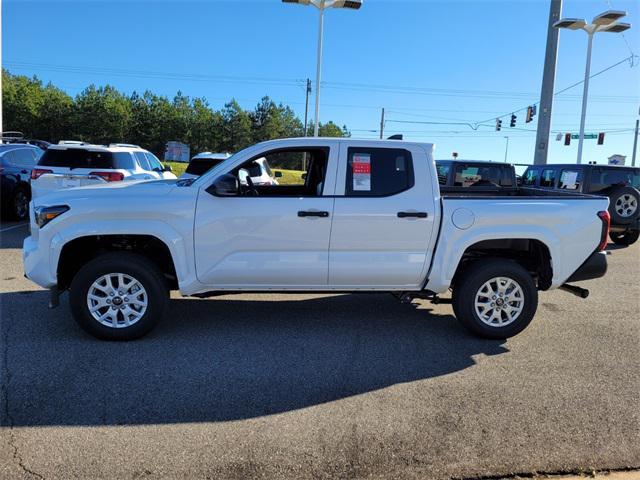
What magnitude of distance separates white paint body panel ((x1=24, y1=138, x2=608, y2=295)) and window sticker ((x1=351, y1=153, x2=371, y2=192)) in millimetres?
115

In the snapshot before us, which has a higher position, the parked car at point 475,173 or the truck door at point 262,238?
the parked car at point 475,173

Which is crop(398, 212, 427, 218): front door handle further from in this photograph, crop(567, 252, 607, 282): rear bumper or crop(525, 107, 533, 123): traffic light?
crop(525, 107, 533, 123): traffic light

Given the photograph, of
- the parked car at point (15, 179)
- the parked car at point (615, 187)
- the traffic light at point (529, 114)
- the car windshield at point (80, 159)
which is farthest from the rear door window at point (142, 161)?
the traffic light at point (529, 114)

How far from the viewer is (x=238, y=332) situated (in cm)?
530

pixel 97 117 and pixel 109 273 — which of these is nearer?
pixel 109 273

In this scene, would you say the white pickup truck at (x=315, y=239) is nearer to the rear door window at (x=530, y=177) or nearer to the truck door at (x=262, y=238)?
the truck door at (x=262, y=238)

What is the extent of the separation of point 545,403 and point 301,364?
6.40 feet

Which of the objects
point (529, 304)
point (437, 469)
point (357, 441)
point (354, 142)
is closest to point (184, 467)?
point (357, 441)

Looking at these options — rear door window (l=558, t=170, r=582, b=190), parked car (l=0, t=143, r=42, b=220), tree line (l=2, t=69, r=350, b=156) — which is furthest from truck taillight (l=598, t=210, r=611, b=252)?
tree line (l=2, t=69, r=350, b=156)

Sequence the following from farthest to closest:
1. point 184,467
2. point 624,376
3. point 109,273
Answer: point 109,273 < point 624,376 < point 184,467

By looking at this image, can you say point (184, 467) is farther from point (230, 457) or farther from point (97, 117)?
point (97, 117)

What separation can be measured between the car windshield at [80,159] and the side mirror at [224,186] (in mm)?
6324

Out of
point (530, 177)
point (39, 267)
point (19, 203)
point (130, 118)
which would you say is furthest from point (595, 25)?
point (130, 118)

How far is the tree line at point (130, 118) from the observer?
68562 millimetres
